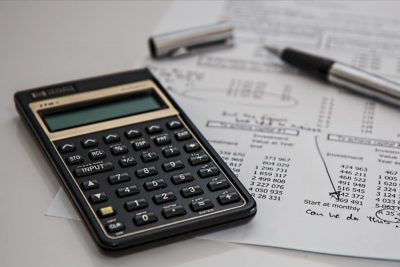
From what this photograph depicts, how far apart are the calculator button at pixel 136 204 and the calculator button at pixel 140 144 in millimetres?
58

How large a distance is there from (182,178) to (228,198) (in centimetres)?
4

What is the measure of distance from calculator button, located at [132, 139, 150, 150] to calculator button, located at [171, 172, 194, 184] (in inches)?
1.6

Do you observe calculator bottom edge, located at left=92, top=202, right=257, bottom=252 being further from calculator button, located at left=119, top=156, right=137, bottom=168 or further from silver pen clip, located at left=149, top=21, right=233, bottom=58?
silver pen clip, located at left=149, top=21, right=233, bottom=58

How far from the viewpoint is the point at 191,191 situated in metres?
0.44

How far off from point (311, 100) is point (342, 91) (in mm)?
33

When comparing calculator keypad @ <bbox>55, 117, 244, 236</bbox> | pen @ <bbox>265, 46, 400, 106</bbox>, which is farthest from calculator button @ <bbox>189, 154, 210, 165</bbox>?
pen @ <bbox>265, 46, 400, 106</bbox>

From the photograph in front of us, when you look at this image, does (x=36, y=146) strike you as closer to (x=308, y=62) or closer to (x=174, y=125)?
(x=174, y=125)

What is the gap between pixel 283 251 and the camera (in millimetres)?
421

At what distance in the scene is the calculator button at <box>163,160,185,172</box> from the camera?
1.49ft

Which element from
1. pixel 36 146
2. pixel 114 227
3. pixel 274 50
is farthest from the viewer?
pixel 274 50

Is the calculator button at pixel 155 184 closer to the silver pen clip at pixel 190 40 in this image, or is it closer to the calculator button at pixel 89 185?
the calculator button at pixel 89 185

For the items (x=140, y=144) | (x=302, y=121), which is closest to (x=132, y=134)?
(x=140, y=144)

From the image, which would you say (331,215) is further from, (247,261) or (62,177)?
(62,177)

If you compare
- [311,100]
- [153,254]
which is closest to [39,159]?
[153,254]
